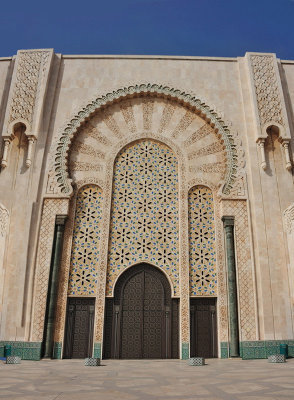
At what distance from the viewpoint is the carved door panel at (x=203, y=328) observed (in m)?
5.79

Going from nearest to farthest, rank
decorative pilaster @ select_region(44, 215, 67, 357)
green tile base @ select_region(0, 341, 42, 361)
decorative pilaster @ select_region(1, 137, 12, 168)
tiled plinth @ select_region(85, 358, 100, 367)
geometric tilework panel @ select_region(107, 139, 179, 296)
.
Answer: tiled plinth @ select_region(85, 358, 100, 367), green tile base @ select_region(0, 341, 42, 361), decorative pilaster @ select_region(44, 215, 67, 357), geometric tilework panel @ select_region(107, 139, 179, 296), decorative pilaster @ select_region(1, 137, 12, 168)

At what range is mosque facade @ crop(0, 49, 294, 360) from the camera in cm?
576

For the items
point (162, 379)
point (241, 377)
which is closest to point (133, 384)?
point (162, 379)

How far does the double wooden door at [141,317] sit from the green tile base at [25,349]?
3.39ft

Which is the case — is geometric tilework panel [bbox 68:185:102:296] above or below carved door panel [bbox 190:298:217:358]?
above

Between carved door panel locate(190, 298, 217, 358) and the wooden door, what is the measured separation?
160 cm

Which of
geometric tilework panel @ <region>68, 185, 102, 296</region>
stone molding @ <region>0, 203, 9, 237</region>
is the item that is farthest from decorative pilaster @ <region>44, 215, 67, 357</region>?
stone molding @ <region>0, 203, 9, 237</region>

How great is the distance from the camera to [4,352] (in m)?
5.34

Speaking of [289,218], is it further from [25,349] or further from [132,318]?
[25,349]

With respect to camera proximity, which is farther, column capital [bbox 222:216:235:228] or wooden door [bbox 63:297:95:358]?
column capital [bbox 222:216:235:228]

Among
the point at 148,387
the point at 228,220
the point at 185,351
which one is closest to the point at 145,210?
the point at 228,220

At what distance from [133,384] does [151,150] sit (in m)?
4.73

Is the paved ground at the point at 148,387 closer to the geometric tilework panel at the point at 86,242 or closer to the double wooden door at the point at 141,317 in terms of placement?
the double wooden door at the point at 141,317

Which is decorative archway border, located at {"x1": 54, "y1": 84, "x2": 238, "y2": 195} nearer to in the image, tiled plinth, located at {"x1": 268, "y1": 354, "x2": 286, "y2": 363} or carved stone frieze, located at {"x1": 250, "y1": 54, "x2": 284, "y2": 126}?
carved stone frieze, located at {"x1": 250, "y1": 54, "x2": 284, "y2": 126}
